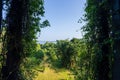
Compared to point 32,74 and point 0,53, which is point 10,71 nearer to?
point 0,53

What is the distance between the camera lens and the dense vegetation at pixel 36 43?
7.11m

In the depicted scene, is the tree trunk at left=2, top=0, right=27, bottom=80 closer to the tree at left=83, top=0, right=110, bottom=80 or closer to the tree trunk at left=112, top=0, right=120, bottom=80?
the tree at left=83, top=0, right=110, bottom=80

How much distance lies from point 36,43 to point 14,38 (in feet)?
6.85

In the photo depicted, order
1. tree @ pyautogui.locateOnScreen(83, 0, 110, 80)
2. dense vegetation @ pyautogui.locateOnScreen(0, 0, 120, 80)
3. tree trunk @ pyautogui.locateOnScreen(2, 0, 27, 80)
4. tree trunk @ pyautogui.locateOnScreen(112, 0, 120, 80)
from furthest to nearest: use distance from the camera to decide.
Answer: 1. tree @ pyautogui.locateOnScreen(83, 0, 110, 80)
2. tree trunk @ pyautogui.locateOnScreen(2, 0, 27, 80)
3. dense vegetation @ pyautogui.locateOnScreen(0, 0, 120, 80)
4. tree trunk @ pyautogui.locateOnScreen(112, 0, 120, 80)

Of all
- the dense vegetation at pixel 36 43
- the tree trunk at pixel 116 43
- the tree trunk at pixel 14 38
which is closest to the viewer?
the tree trunk at pixel 116 43

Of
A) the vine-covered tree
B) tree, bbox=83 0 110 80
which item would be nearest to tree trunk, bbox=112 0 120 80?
the vine-covered tree

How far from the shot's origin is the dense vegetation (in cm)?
711

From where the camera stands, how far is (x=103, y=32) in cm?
A: 916

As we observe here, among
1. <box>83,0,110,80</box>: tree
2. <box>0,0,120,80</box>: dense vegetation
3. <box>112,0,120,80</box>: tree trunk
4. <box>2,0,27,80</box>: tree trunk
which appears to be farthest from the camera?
<box>83,0,110,80</box>: tree

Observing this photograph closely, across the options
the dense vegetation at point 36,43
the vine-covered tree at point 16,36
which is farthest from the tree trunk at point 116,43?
the vine-covered tree at point 16,36

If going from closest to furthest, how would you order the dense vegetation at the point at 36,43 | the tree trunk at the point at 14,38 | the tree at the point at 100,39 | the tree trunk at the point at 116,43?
the tree trunk at the point at 116,43
the dense vegetation at the point at 36,43
the tree trunk at the point at 14,38
the tree at the point at 100,39

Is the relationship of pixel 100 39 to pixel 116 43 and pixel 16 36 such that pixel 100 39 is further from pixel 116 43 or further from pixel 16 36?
pixel 116 43

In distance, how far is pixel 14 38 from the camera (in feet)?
24.7

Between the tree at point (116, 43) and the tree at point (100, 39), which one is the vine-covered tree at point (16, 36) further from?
the tree at point (116, 43)
